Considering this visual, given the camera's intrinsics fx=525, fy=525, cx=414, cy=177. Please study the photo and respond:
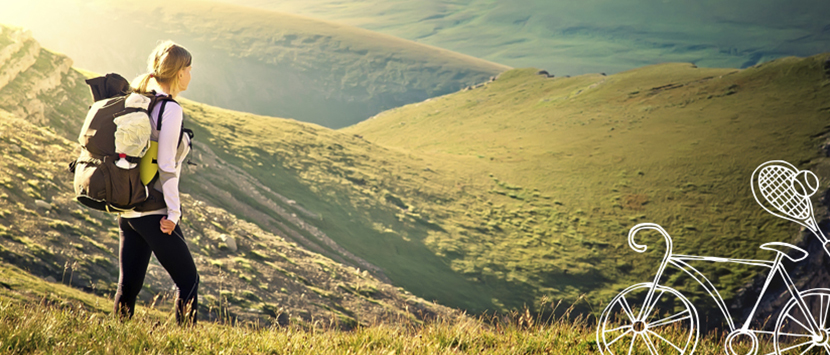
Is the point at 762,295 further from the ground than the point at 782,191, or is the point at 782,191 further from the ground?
the point at 782,191

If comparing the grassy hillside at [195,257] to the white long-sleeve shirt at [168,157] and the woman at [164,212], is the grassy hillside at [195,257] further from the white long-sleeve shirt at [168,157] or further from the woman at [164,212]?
the white long-sleeve shirt at [168,157]

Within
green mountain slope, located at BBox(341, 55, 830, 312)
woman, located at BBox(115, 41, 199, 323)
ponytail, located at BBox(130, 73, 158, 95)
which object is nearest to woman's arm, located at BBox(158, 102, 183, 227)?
woman, located at BBox(115, 41, 199, 323)

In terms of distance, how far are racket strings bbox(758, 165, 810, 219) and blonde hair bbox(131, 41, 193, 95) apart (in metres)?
4.54

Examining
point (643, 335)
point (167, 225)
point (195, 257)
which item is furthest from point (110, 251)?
point (643, 335)

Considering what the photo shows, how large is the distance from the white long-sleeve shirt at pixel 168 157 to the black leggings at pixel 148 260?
13 centimetres

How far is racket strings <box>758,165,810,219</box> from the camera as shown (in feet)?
12.5

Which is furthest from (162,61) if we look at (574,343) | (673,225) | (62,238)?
(673,225)

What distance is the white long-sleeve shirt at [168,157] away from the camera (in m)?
3.98

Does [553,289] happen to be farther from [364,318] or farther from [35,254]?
[35,254]

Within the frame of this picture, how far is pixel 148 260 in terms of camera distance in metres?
4.20

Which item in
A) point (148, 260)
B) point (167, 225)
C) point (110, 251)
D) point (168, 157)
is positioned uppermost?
point (168, 157)

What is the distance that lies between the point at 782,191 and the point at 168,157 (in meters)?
4.67

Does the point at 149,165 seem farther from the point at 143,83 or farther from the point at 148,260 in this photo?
the point at 148,260

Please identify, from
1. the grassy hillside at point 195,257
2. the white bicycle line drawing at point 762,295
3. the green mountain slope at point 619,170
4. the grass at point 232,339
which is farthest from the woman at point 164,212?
the green mountain slope at point 619,170
